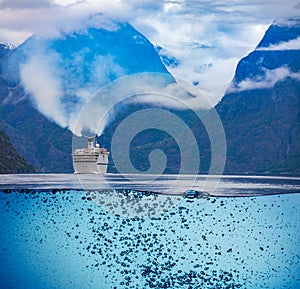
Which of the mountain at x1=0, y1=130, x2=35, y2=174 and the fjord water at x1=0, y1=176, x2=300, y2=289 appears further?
the mountain at x1=0, y1=130, x2=35, y2=174

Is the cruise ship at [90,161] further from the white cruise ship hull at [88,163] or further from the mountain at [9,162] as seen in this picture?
the mountain at [9,162]

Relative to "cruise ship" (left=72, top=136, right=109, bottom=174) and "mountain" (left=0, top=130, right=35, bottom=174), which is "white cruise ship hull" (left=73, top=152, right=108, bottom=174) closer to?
"cruise ship" (left=72, top=136, right=109, bottom=174)

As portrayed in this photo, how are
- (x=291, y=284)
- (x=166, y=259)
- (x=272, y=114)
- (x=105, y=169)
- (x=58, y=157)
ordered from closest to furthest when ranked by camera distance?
(x=291, y=284) → (x=166, y=259) → (x=105, y=169) → (x=58, y=157) → (x=272, y=114)

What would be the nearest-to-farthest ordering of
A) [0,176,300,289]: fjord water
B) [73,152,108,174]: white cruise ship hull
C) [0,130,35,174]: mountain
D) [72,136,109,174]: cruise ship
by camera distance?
1. [0,176,300,289]: fjord water
2. [0,130,35,174]: mountain
3. [73,152,108,174]: white cruise ship hull
4. [72,136,109,174]: cruise ship

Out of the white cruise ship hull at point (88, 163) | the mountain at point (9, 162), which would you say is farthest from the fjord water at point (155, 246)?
the white cruise ship hull at point (88, 163)

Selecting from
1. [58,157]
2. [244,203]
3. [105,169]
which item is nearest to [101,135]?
[58,157]

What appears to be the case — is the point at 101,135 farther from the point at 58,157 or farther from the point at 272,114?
the point at 272,114

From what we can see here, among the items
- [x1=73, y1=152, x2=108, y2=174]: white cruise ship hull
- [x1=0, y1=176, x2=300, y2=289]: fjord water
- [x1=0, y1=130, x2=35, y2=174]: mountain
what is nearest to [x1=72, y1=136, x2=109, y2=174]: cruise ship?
[x1=73, y1=152, x2=108, y2=174]: white cruise ship hull
